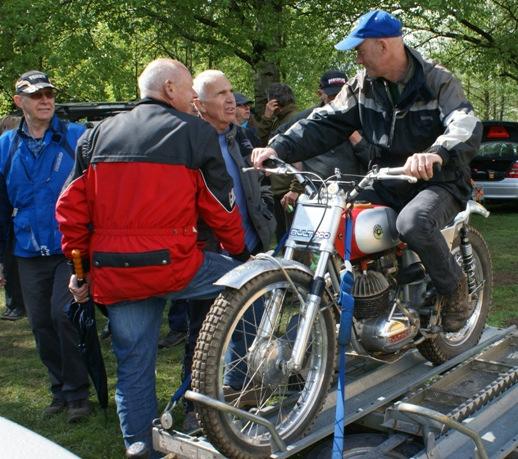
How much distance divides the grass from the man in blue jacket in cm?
15

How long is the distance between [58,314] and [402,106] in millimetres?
2392

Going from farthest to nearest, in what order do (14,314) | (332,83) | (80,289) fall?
(14,314) < (332,83) < (80,289)

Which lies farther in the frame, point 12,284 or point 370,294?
point 12,284

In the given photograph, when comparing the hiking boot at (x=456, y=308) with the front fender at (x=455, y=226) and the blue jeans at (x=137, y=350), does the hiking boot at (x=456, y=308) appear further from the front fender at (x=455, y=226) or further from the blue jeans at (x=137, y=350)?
the blue jeans at (x=137, y=350)

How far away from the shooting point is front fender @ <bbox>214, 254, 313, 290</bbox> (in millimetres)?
3098

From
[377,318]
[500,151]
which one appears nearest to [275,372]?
[377,318]

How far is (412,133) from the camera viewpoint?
408 cm

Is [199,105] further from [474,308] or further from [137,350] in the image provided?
[474,308]

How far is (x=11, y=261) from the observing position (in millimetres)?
6477

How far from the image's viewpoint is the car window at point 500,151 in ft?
45.5

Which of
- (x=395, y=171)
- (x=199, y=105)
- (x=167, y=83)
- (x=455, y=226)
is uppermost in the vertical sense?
(x=167, y=83)

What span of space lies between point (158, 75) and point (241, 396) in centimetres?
157

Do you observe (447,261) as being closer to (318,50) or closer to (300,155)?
(300,155)

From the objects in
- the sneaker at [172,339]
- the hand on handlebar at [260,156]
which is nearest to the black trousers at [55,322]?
the sneaker at [172,339]
